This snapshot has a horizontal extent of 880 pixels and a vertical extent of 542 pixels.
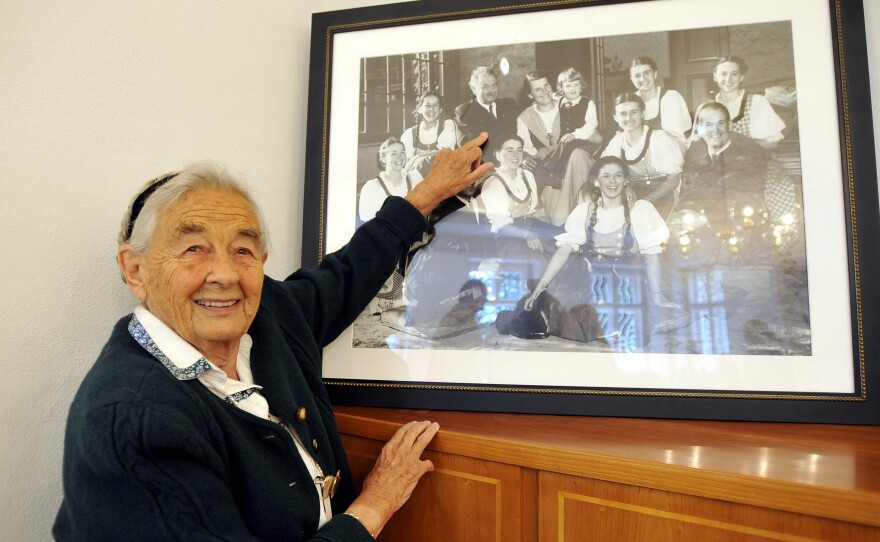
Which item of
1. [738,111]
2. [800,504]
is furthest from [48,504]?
[738,111]

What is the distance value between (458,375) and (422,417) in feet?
0.43

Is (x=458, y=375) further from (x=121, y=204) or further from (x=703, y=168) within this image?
(x=121, y=204)

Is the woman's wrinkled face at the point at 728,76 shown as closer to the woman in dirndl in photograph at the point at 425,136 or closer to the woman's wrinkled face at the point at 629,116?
the woman's wrinkled face at the point at 629,116

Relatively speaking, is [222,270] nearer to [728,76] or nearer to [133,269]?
[133,269]

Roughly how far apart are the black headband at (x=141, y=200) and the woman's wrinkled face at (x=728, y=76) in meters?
1.20

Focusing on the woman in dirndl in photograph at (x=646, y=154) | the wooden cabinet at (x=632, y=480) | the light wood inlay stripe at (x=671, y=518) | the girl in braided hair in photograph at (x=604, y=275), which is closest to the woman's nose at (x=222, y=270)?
the wooden cabinet at (x=632, y=480)

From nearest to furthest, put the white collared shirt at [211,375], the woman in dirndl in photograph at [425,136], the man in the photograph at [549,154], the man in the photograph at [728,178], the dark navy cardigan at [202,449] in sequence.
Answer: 1. the dark navy cardigan at [202,449]
2. the white collared shirt at [211,375]
3. the man in the photograph at [728,178]
4. the man in the photograph at [549,154]
5. the woman in dirndl in photograph at [425,136]

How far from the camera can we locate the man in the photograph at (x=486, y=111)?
1.37 metres

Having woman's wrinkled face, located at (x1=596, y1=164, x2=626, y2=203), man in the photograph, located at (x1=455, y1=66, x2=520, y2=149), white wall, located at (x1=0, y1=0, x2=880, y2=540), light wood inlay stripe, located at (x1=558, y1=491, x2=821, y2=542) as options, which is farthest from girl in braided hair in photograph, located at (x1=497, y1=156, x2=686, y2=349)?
white wall, located at (x1=0, y1=0, x2=880, y2=540)

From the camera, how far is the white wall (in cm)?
109

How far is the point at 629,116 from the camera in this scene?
128 centimetres

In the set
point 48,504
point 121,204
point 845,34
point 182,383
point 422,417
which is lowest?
point 48,504

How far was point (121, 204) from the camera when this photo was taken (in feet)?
→ 4.05

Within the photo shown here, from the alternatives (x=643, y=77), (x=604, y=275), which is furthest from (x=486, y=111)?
(x=604, y=275)
